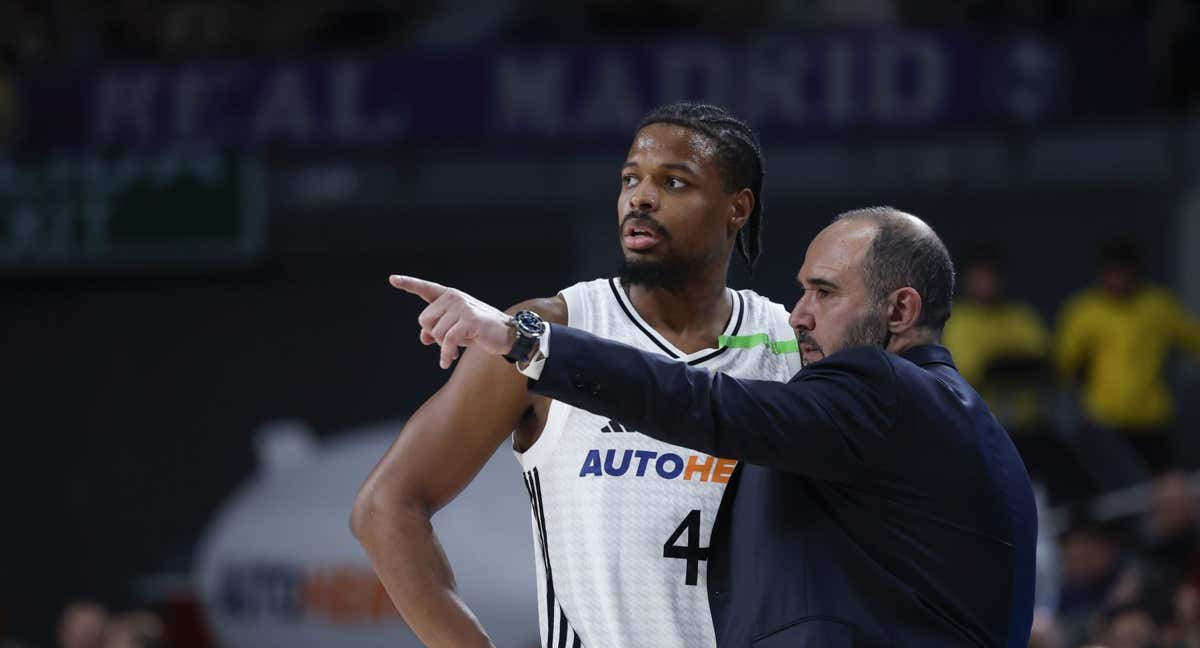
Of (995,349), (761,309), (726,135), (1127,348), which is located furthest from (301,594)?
(726,135)

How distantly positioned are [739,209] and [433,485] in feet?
2.68

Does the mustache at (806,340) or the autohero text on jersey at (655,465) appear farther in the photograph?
the autohero text on jersey at (655,465)

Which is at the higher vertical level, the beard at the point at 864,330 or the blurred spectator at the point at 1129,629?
the beard at the point at 864,330

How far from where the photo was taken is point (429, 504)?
323 centimetres

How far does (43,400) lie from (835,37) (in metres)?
7.97

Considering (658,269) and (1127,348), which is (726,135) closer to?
(658,269)

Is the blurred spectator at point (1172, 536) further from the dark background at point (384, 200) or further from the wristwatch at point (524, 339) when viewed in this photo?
the wristwatch at point (524, 339)

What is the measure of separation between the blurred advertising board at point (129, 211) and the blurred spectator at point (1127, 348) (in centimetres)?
582

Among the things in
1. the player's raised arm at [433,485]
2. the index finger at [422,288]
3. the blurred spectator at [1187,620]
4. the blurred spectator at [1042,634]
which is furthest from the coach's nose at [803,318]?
the blurred spectator at [1187,620]

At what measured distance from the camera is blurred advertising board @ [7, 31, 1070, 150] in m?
11.4

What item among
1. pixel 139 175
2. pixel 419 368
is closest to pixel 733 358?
pixel 139 175

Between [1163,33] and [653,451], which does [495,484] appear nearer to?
[1163,33]

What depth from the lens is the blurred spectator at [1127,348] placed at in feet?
31.3

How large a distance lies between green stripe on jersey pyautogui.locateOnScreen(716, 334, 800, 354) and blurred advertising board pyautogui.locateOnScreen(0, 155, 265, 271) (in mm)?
9352
